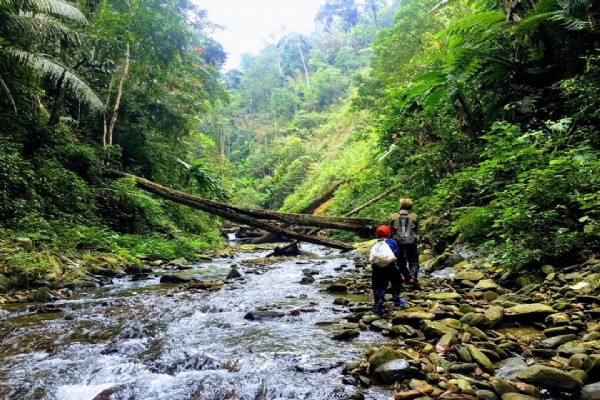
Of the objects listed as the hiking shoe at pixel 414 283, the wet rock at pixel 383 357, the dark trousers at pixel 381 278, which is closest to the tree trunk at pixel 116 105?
the hiking shoe at pixel 414 283

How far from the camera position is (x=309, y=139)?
4753 centimetres

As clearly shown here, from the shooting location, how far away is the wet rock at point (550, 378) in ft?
8.29

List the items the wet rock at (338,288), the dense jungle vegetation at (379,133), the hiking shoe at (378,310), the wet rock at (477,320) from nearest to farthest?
the wet rock at (477,320)
the hiking shoe at (378,310)
the dense jungle vegetation at (379,133)
the wet rock at (338,288)

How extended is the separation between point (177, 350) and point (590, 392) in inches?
145

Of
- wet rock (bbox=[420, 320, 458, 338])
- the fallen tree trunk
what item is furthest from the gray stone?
the fallen tree trunk

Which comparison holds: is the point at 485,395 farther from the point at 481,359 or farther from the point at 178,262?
the point at 178,262

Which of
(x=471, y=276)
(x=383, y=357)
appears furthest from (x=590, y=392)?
(x=471, y=276)

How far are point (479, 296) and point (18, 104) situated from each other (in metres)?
13.3

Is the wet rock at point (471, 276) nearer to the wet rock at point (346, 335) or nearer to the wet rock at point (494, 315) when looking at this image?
the wet rock at point (494, 315)

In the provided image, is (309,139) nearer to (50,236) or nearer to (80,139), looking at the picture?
(80,139)

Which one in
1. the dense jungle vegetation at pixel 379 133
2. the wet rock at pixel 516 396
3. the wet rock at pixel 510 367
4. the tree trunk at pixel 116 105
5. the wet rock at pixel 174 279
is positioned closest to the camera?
the wet rock at pixel 516 396

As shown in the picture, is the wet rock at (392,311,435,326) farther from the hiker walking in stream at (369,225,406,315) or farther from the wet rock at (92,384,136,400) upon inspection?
the wet rock at (92,384,136,400)

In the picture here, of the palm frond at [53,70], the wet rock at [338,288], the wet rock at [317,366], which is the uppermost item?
the palm frond at [53,70]

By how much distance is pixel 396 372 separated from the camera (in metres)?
3.11
